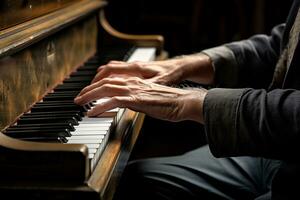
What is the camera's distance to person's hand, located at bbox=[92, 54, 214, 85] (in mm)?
1192

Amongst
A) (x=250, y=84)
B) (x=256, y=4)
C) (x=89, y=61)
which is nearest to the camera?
(x=250, y=84)

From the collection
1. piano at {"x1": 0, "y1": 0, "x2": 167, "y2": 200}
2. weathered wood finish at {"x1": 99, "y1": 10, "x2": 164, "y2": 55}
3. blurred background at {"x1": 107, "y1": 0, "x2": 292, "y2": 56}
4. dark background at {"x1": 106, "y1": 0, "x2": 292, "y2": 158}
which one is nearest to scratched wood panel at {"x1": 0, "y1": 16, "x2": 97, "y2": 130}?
piano at {"x1": 0, "y1": 0, "x2": 167, "y2": 200}

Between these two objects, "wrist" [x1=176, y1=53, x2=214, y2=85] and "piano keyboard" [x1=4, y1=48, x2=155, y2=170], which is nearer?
"piano keyboard" [x1=4, y1=48, x2=155, y2=170]

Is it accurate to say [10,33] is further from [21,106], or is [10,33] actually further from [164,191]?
[164,191]

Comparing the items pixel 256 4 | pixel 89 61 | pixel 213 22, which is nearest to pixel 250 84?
pixel 89 61

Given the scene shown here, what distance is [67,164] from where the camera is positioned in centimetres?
74

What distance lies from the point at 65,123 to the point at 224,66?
573 mm

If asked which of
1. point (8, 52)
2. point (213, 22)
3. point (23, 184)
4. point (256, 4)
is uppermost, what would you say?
point (8, 52)

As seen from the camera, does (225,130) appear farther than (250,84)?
No

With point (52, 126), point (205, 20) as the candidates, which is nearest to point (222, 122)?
point (52, 126)

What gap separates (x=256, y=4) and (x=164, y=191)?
6.77 feet

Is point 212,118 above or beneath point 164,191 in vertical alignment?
above

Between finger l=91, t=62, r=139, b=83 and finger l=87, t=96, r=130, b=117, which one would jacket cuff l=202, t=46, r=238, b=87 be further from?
finger l=87, t=96, r=130, b=117

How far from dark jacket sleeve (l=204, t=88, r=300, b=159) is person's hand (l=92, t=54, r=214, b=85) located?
0.33m
